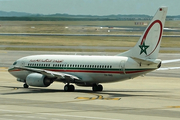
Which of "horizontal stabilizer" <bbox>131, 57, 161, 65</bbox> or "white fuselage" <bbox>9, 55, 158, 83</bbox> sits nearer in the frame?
"horizontal stabilizer" <bbox>131, 57, 161, 65</bbox>

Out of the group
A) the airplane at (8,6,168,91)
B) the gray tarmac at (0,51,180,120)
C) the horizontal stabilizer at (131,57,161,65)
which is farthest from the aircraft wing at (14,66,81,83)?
the horizontal stabilizer at (131,57,161,65)

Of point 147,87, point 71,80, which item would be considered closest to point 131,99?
point 71,80

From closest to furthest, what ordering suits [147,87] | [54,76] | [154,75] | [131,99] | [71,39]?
[131,99], [54,76], [147,87], [154,75], [71,39]

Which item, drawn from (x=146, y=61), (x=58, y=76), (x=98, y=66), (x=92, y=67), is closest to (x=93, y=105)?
(x=146, y=61)

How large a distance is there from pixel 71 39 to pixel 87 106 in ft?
297

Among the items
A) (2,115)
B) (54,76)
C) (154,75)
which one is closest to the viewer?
(2,115)

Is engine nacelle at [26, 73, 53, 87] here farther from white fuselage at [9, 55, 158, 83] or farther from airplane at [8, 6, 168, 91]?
white fuselage at [9, 55, 158, 83]

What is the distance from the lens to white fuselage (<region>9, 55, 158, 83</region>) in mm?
41812

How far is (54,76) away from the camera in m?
45.2

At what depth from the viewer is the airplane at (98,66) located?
41469 millimetres

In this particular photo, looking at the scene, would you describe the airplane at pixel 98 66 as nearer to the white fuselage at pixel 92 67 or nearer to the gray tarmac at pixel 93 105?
the white fuselage at pixel 92 67

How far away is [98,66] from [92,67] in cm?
81

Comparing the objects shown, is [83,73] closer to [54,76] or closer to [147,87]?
[54,76]

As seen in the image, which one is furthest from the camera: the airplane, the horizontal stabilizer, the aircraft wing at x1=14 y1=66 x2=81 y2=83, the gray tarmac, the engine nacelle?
the engine nacelle
